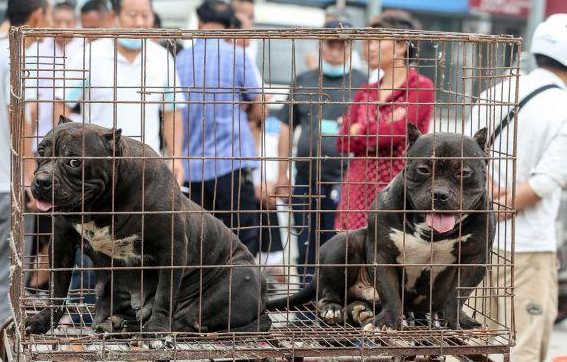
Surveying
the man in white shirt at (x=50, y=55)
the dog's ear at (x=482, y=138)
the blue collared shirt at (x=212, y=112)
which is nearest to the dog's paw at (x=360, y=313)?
the dog's ear at (x=482, y=138)

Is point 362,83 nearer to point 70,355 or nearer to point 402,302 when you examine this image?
point 402,302

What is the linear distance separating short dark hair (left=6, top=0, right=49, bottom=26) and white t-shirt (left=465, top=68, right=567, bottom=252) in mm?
3364

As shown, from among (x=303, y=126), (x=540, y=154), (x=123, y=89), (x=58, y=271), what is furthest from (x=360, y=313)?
(x=303, y=126)

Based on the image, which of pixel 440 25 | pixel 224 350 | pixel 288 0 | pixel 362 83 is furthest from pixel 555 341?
pixel 440 25

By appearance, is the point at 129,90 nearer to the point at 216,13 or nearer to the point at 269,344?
the point at 216,13

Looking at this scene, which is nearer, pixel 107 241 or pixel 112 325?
pixel 107 241

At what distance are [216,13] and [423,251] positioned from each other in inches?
165

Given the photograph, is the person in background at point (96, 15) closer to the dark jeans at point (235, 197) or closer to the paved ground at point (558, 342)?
the dark jeans at point (235, 197)

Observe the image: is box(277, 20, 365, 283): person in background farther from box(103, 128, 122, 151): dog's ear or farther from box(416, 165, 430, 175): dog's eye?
box(103, 128, 122, 151): dog's ear

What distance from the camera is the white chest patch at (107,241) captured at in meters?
4.35

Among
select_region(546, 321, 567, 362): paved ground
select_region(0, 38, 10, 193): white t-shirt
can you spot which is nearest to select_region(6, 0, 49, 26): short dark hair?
select_region(0, 38, 10, 193): white t-shirt

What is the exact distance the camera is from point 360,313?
495cm

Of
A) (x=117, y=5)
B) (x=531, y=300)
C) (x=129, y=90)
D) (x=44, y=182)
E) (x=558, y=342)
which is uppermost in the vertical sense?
(x=117, y=5)

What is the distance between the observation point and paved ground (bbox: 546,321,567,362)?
8977 mm
